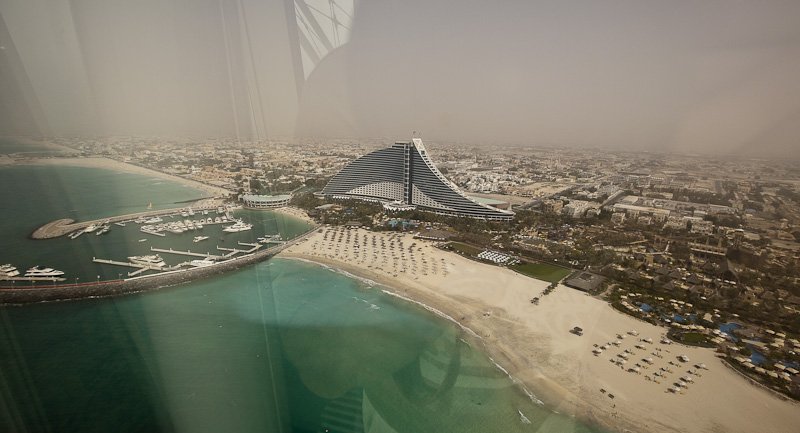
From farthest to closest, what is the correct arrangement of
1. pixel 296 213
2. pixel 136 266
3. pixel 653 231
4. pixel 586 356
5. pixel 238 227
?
pixel 296 213 < pixel 238 227 < pixel 653 231 < pixel 136 266 < pixel 586 356

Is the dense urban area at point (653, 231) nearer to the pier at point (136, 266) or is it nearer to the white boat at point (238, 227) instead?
the white boat at point (238, 227)

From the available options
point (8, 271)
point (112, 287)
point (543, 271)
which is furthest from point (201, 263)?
point (543, 271)

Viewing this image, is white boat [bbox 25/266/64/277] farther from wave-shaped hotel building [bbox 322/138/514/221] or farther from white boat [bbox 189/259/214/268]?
wave-shaped hotel building [bbox 322/138/514/221]

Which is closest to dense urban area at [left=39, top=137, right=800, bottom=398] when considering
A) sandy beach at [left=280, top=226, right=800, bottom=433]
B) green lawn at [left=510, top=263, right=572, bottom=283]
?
green lawn at [left=510, top=263, right=572, bottom=283]

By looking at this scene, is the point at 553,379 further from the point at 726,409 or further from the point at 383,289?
the point at 383,289

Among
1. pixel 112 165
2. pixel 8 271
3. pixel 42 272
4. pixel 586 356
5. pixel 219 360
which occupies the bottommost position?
pixel 586 356

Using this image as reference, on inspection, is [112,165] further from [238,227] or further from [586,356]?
[586,356]
